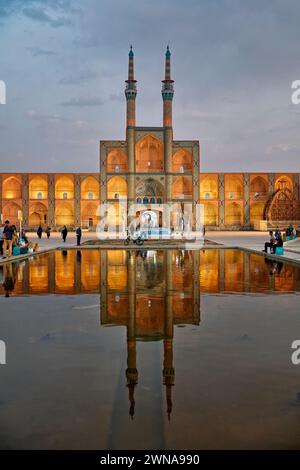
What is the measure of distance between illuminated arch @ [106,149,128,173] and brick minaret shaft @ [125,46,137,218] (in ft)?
6.99

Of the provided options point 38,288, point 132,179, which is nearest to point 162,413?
point 38,288

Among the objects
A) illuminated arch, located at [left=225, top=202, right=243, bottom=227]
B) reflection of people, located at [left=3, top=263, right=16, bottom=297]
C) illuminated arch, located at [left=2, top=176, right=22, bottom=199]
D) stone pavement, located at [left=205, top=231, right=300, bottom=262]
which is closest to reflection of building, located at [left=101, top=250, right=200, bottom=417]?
reflection of people, located at [left=3, top=263, right=16, bottom=297]

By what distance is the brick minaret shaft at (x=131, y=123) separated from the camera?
1731 inches

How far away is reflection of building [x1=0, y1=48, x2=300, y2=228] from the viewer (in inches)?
1745

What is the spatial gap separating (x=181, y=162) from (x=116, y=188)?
7.45 meters

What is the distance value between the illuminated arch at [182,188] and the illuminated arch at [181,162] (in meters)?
1.07

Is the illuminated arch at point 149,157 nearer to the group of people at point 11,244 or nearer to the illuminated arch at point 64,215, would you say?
the illuminated arch at point 64,215

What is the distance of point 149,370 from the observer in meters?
4.23

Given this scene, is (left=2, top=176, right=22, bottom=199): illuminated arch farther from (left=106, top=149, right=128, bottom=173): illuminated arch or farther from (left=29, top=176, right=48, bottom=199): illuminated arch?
(left=106, top=149, right=128, bottom=173): illuminated arch

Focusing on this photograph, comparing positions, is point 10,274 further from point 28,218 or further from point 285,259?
point 28,218

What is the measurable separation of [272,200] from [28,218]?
25272 millimetres

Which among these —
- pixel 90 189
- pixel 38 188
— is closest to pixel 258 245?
pixel 90 189

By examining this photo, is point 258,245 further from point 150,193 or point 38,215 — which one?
point 38,215
